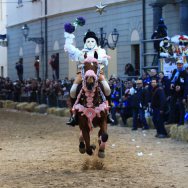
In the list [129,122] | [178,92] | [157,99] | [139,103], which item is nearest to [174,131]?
[178,92]

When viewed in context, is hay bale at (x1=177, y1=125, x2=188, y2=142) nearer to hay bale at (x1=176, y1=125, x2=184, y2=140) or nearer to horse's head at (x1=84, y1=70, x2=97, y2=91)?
hay bale at (x1=176, y1=125, x2=184, y2=140)

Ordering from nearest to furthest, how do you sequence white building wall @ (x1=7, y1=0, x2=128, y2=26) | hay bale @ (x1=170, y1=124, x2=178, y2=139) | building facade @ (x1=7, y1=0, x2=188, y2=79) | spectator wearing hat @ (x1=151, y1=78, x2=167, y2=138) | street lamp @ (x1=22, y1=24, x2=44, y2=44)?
1. hay bale @ (x1=170, y1=124, x2=178, y2=139)
2. spectator wearing hat @ (x1=151, y1=78, x2=167, y2=138)
3. building facade @ (x1=7, y1=0, x2=188, y2=79)
4. white building wall @ (x1=7, y1=0, x2=128, y2=26)
5. street lamp @ (x1=22, y1=24, x2=44, y2=44)

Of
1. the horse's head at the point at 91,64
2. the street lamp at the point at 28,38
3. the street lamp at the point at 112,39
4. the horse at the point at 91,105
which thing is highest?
the street lamp at the point at 28,38

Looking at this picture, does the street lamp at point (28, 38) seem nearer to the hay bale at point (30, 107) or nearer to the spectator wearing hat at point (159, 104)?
the hay bale at point (30, 107)

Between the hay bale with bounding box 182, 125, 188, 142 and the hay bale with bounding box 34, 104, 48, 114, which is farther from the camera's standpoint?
the hay bale with bounding box 34, 104, 48, 114

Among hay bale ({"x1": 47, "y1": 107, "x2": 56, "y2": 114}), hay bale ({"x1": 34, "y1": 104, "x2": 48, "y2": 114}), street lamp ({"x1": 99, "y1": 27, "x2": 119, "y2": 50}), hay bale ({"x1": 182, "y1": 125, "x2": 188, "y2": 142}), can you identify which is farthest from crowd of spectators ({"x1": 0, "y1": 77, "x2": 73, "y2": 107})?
hay bale ({"x1": 182, "y1": 125, "x2": 188, "y2": 142})

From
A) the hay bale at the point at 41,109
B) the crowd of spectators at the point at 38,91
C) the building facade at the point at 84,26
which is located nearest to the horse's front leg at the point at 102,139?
the building facade at the point at 84,26

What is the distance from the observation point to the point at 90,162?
14.6m

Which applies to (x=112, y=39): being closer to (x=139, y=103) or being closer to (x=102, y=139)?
(x=139, y=103)

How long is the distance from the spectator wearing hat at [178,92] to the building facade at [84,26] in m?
9.11

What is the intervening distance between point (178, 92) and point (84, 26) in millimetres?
20638

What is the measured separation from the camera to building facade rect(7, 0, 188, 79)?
1315 inches

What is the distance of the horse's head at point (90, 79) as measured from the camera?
13.6 m

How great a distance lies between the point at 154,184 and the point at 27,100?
30470 mm
